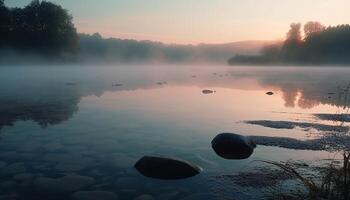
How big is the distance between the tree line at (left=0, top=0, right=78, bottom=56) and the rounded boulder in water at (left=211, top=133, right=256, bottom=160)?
8415 centimetres

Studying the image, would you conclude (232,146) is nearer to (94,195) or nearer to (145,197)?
(145,197)

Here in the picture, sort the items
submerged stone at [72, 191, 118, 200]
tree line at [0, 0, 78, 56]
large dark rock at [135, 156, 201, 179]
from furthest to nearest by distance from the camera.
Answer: tree line at [0, 0, 78, 56] < large dark rock at [135, 156, 201, 179] < submerged stone at [72, 191, 118, 200]

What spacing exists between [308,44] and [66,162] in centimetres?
14828

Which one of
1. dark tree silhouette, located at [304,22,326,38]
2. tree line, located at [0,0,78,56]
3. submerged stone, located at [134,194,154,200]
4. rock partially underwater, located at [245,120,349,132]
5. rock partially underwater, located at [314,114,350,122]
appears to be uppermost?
dark tree silhouette, located at [304,22,326,38]

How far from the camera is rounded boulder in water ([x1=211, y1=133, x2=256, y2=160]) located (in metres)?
11.2

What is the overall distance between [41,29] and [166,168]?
292ft

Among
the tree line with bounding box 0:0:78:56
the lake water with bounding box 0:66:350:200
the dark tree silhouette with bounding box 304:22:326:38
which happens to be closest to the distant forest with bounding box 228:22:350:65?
the dark tree silhouette with bounding box 304:22:326:38

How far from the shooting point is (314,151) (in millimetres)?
11547

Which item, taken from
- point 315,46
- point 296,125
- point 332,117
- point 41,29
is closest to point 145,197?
point 296,125

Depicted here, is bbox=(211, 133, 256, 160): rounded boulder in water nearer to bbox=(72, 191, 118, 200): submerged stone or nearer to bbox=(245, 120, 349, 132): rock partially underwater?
bbox=(72, 191, 118, 200): submerged stone

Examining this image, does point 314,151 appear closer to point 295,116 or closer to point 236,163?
point 236,163

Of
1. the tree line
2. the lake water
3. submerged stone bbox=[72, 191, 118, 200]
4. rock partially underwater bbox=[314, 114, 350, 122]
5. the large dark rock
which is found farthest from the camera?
the tree line

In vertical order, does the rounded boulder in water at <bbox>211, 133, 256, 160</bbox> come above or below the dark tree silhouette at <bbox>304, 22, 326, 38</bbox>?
below

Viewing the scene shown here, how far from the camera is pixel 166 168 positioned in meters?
9.28
